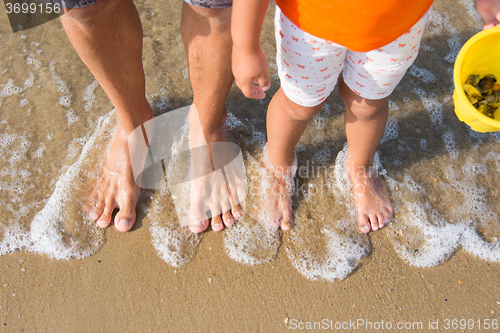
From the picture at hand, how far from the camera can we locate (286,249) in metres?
1.73

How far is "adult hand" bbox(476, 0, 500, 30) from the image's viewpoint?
106 centimetres

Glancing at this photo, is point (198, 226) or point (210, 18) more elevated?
point (210, 18)

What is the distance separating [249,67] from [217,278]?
1.10 m

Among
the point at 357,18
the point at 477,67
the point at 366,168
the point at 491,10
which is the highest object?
the point at 357,18

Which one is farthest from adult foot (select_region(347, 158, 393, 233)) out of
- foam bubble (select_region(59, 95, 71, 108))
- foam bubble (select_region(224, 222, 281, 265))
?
foam bubble (select_region(59, 95, 71, 108))

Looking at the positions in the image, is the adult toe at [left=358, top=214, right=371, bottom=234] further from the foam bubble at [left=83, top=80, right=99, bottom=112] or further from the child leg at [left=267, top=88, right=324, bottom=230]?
the foam bubble at [left=83, top=80, right=99, bottom=112]

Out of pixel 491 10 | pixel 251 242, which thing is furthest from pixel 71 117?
pixel 491 10

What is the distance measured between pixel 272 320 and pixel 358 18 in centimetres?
134

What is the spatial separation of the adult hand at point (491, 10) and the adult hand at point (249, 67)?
2.45ft

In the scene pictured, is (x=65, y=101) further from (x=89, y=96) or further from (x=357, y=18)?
(x=357, y=18)

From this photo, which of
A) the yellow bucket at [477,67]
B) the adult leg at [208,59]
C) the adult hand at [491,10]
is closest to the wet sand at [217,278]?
the adult leg at [208,59]

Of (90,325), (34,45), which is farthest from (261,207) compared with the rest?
(34,45)

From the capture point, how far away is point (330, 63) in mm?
1114

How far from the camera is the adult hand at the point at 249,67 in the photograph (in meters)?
0.99
